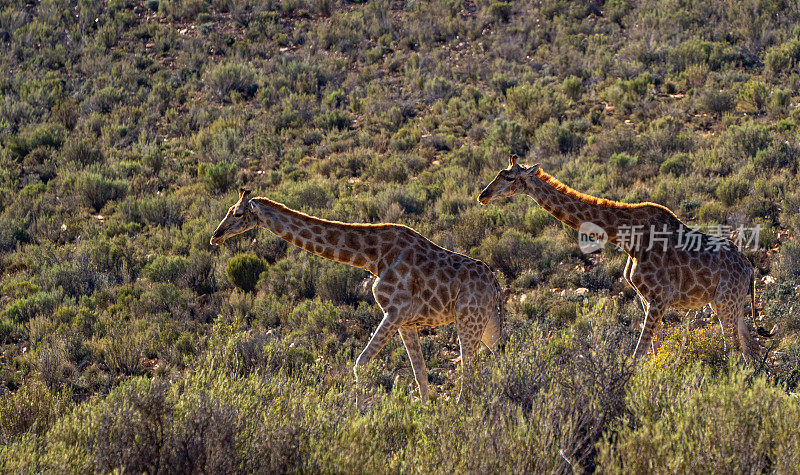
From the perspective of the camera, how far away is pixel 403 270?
8.46 metres

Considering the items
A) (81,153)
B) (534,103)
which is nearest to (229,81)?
(81,153)

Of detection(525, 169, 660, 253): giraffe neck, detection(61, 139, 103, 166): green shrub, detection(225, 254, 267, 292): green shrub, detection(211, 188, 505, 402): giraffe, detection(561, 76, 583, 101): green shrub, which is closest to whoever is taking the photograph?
detection(211, 188, 505, 402): giraffe

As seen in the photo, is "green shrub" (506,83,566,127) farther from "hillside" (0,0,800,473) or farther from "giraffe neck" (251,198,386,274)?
"giraffe neck" (251,198,386,274)

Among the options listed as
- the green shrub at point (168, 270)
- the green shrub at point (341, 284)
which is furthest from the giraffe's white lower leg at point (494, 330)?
the green shrub at point (168, 270)

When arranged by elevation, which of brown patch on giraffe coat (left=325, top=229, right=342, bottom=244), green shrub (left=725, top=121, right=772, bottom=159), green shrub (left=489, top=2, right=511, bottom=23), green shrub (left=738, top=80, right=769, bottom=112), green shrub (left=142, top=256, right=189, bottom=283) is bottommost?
green shrub (left=489, top=2, right=511, bottom=23)

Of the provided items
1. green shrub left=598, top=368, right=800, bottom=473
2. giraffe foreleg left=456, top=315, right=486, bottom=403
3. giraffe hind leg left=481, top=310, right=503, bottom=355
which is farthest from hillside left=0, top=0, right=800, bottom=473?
giraffe hind leg left=481, top=310, right=503, bottom=355

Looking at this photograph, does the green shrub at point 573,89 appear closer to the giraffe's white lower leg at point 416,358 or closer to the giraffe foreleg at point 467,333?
the giraffe foreleg at point 467,333

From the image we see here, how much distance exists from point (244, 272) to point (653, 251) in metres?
7.42

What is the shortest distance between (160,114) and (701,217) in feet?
57.2

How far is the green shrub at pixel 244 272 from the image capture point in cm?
1356

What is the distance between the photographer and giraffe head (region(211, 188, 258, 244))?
8.16 metres

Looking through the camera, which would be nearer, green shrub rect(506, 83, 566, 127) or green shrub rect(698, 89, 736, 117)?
green shrub rect(698, 89, 736, 117)

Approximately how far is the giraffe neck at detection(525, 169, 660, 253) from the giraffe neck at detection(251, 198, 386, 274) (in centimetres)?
207

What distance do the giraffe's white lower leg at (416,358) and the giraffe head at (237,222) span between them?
2097 mm
